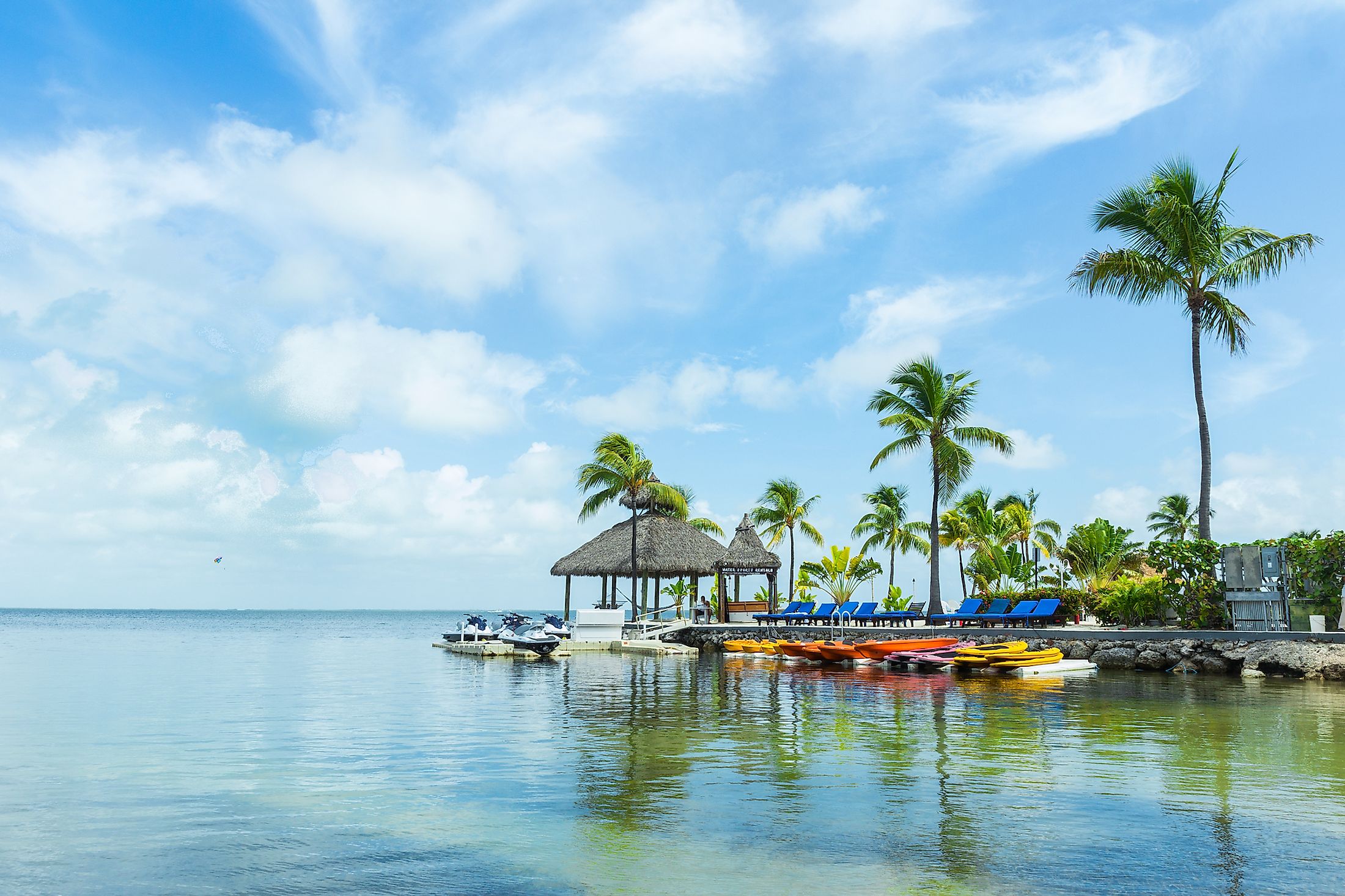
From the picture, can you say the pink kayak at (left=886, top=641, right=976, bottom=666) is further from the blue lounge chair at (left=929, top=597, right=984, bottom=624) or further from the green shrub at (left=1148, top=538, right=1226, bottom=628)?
the green shrub at (left=1148, top=538, right=1226, bottom=628)

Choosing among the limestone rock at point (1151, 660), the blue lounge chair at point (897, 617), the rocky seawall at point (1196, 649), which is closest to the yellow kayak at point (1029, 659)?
the rocky seawall at point (1196, 649)

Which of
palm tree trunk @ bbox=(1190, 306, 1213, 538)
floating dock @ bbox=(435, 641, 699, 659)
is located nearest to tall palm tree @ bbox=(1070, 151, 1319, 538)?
palm tree trunk @ bbox=(1190, 306, 1213, 538)

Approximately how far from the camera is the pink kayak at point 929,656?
24188mm

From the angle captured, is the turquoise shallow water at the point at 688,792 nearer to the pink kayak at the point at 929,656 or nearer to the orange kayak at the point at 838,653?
the pink kayak at the point at 929,656

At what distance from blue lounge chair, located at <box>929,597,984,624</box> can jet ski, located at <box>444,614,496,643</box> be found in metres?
18.2

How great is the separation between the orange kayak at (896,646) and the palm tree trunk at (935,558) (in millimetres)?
4931

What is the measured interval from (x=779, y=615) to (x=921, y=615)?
17.3 feet

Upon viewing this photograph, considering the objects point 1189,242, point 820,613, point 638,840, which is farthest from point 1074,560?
point 638,840

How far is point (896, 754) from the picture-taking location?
37.6 feet

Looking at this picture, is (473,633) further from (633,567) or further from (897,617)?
(897,617)

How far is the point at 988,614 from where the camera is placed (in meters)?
29.1

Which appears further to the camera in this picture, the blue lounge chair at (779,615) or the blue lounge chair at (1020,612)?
the blue lounge chair at (779,615)

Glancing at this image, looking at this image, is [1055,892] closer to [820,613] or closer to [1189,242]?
[1189,242]

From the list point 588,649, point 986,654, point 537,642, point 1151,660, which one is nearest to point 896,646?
point 986,654
